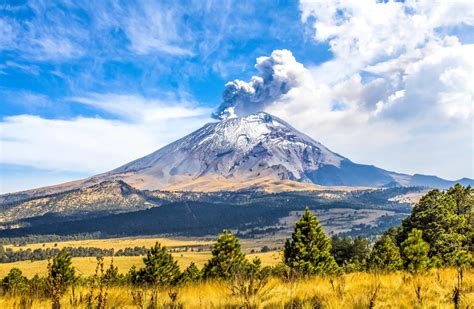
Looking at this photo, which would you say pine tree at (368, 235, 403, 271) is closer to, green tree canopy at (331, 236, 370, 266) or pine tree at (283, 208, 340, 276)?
pine tree at (283, 208, 340, 276)

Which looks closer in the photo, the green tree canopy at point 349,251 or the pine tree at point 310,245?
the pine tree at point 310,245

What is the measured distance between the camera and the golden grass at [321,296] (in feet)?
26.9

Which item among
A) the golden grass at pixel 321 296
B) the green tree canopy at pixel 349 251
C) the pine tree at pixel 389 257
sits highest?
the golden grass at pixel 321 296

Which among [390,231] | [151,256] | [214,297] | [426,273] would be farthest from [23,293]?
[390,231]

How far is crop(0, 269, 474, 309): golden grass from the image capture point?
821 cm

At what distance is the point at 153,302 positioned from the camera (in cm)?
852

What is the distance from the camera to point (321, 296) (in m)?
9.09

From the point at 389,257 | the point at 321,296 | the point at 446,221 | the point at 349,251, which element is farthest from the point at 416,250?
the point at 349,251

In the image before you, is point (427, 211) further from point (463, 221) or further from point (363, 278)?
point (363, 278)

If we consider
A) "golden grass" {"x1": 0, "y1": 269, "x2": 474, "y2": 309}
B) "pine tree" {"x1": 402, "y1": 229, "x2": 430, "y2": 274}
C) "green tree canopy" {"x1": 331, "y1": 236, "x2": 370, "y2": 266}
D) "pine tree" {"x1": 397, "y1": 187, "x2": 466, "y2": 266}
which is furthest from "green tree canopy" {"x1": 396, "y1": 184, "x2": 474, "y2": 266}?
"golden grass" {"x1": 0, "y1": 269, "x2": 474, "y2": 309}

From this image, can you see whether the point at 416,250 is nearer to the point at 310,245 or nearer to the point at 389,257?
the point at 389,257

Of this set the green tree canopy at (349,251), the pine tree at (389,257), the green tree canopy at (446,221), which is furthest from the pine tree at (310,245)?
the green tree canopy at (349,251)

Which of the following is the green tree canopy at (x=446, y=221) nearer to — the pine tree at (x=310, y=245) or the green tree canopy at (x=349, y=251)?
the pine tree at (x=310, y=245)

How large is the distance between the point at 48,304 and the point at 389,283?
323 inches
